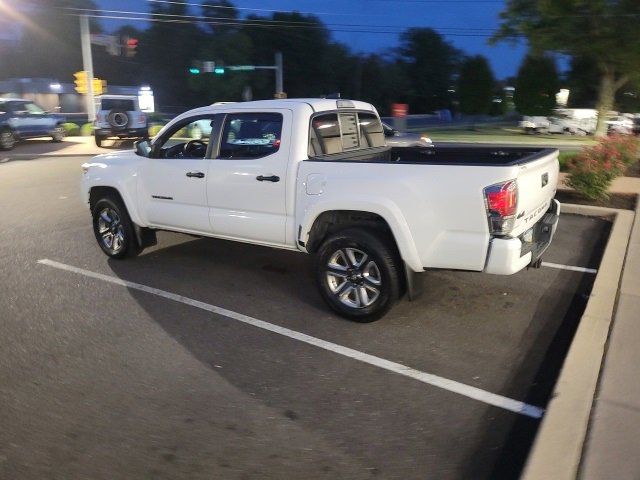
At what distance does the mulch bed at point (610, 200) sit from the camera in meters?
9.87

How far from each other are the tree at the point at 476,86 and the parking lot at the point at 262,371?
1802 inches

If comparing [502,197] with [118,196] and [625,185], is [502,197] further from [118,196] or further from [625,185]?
[625,185]

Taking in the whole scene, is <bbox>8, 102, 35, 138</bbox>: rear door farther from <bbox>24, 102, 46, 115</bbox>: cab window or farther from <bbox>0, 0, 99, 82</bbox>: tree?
<bbox>0, 0, 99, 82</bbox>: tree

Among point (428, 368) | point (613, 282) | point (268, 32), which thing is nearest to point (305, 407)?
point (428, 368)

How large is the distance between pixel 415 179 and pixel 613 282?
2.63 metres

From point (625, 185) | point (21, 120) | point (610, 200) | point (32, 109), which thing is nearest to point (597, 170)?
point (610, 200)

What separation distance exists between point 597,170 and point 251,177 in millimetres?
6833

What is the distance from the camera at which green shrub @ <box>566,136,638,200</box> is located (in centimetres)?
970

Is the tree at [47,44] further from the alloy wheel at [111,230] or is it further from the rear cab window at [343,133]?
the rear cab window at [343,133]

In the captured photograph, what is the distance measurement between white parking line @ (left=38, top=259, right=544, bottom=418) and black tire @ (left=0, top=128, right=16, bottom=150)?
18.2 m

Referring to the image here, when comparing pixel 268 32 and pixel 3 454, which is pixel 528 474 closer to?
pixel 3 454

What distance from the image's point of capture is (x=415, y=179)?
4457 mm

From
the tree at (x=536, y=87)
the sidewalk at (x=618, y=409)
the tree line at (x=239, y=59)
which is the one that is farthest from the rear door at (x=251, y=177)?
the tree line at (x=239, y=59)

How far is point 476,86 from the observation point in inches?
1946
